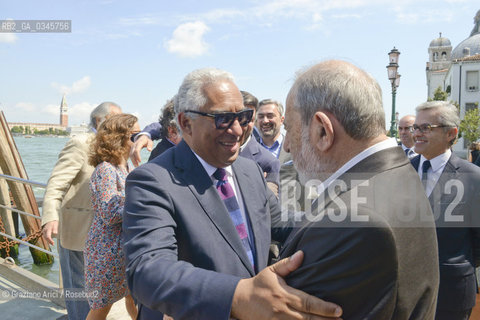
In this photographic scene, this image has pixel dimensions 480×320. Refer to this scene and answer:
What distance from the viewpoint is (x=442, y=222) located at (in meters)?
2.55

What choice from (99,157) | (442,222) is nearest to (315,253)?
(442,222)

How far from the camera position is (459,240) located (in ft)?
8.32

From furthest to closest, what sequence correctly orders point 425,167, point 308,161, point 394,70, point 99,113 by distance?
point 394,70 → point 99,113 → point 425,167 → point 308,161

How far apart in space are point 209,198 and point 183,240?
0.23 meters

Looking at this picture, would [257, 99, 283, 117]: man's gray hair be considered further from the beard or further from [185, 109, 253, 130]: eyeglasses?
the beard

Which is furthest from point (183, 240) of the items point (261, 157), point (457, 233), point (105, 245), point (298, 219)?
point (457, 233)

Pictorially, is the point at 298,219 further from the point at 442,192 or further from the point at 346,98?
the point at 442,192

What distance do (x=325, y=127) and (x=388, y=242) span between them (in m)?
0.41

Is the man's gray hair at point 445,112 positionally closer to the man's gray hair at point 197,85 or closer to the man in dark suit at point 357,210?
the man's gray hair at point 197,85

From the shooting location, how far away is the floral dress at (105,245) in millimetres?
2801

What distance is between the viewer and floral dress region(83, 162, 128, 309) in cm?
280

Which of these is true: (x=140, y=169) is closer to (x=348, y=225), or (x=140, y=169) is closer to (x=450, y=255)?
(x=348, y=225)

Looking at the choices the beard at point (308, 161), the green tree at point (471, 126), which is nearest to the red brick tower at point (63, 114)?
the green tree at point (471, 126)

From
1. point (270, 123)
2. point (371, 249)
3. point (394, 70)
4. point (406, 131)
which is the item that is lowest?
point (371, 249)
